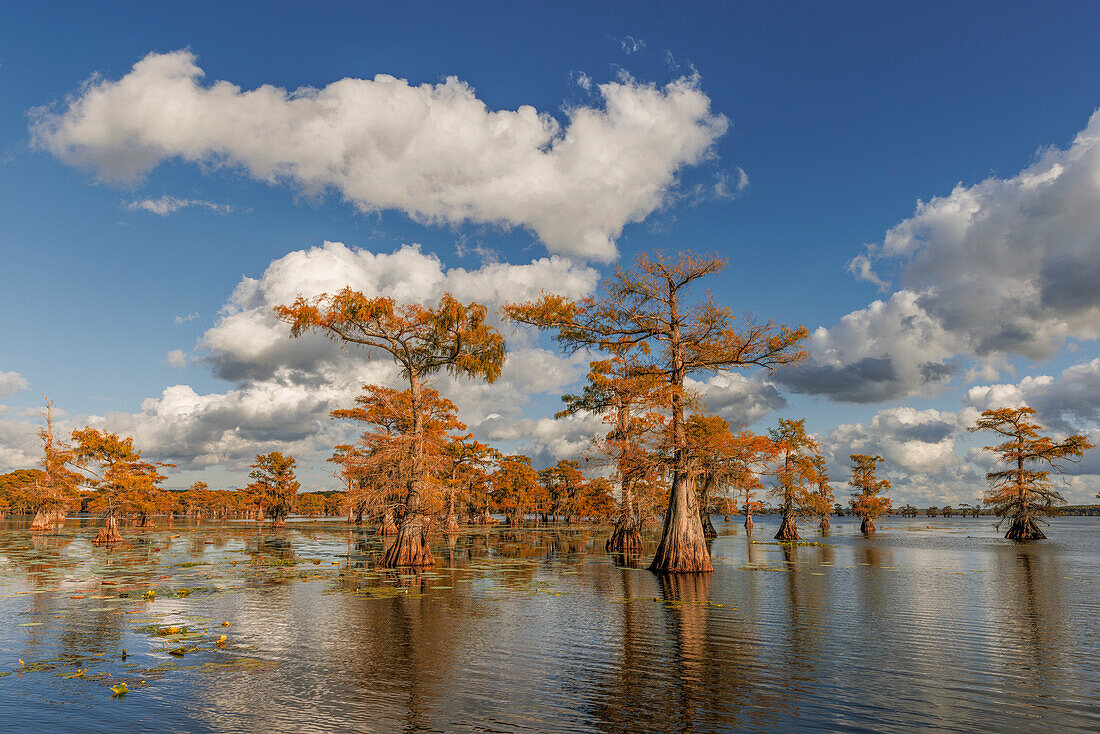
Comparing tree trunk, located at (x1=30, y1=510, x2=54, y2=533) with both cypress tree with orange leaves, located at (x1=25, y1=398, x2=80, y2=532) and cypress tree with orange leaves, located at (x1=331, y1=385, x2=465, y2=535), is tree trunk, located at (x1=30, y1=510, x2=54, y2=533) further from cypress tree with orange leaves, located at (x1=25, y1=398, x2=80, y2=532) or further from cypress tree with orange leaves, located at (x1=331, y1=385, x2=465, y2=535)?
cypress tree with orange leaves, located at (x1=331, y1=385, x2=465, y2=535)

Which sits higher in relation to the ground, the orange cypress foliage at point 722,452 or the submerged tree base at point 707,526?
the orange cypress foliage at point 722,452

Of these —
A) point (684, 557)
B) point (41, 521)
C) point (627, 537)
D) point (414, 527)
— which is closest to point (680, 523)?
point (684, 557)

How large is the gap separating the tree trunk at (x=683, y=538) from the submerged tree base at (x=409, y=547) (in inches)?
527

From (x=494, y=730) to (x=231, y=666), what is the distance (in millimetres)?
7345

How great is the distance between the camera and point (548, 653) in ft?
48.7

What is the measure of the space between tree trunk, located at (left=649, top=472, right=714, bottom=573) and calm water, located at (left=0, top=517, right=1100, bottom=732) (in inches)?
95.2

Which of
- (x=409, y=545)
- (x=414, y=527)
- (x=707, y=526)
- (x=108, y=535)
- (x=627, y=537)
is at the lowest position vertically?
(x=707, y=526)

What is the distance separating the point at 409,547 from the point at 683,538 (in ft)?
50.8

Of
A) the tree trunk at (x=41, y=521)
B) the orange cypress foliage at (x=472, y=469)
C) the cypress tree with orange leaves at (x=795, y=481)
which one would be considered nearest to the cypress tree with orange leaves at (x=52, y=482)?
the tree trunk at (x=41, y=521)

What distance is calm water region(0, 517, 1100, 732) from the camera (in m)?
10.4

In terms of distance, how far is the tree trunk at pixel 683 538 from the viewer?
32.1 meters

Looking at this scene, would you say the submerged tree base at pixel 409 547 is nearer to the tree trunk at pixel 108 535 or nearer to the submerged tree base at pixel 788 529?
the tree trunk at pixel 108 535

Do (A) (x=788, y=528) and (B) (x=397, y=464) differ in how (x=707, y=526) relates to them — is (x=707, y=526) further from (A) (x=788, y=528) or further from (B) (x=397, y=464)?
(B) (x=397, y=464)

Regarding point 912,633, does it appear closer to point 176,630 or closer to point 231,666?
point 231,666
